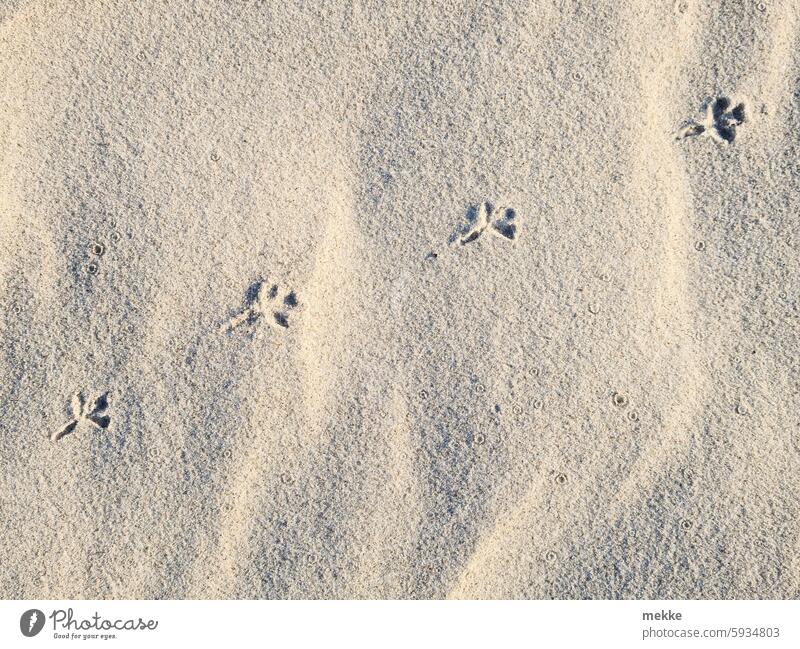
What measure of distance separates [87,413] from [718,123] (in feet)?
7.43

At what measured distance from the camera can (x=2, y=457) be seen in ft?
7.20

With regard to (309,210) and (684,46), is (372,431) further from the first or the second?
(684,46)

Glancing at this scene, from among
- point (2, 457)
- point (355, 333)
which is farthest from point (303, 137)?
point (2, 457)

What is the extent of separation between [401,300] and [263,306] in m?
0.45

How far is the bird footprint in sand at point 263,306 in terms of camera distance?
2.20 m

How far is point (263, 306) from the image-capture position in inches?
86.5
